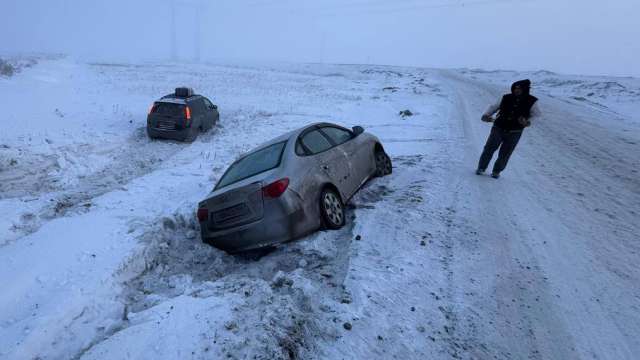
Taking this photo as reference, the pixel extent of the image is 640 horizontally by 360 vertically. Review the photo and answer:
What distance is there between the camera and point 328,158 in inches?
230

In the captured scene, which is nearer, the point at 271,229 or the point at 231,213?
the point at 271,229

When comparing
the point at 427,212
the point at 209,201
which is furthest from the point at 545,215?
the point at 209,201

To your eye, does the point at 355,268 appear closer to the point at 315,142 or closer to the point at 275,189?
the point at 275,189

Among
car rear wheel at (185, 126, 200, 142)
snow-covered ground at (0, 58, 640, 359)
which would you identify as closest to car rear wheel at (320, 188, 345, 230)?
snow-covered ground at (0, 58, 640, 359)

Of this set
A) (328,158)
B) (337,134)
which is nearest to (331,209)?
(328,158)

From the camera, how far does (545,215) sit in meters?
5.57

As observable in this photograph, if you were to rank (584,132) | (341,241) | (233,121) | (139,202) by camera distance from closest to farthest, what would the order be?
(341,241) < (139,202) < (584,132) < (233,121)

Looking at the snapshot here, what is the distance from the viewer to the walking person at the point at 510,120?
6.88 metres

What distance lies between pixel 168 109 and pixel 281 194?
914cm

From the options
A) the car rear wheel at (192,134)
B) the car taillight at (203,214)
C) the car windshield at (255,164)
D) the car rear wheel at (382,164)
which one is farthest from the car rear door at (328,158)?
the car rear wheel at (192,134)

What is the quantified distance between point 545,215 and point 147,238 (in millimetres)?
5915

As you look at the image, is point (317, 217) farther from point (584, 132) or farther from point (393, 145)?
point (584, 132)

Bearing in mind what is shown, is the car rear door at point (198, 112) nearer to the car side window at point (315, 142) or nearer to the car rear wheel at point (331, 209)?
the car side window at point (315, 142)

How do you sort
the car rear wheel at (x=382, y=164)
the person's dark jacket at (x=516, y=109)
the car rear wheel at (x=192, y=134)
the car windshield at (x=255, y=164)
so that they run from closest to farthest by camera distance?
the car windshield at (x=255, y=164) → the person's dark jacket at (x=516, y=109) → the car rear wheel at (x=382, y=164) → the car rear wheel at (x=192, y=134)
